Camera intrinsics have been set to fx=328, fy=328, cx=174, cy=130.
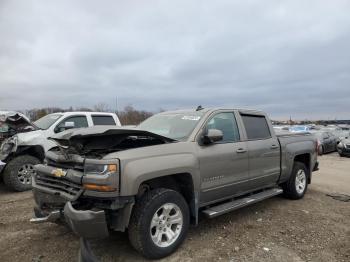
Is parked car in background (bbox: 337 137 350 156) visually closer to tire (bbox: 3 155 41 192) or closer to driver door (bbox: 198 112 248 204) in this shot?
driver door (bbox: 198 112 248 204)

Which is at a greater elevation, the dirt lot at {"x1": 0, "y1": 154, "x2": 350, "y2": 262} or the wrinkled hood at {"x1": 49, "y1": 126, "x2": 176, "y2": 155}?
the wrinkled hood at {"x1": 49, "y1": 126, "x2": 176, "y2": 155}

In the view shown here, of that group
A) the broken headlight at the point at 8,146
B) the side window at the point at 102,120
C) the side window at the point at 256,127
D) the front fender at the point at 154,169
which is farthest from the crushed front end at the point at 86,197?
the side window at the point at 102,120

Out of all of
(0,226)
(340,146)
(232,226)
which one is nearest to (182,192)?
(232,226)

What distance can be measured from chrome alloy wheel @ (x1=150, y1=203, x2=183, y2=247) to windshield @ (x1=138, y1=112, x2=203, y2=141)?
1038 millimetres

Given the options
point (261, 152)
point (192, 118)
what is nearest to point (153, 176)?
point (192, 118)

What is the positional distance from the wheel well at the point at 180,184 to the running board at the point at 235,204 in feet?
1.07

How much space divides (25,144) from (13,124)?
898 millimetres

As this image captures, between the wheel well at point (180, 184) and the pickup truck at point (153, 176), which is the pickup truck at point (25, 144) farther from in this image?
the wheel well at point (180, 184)

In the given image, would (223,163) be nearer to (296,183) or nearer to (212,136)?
(212,136)

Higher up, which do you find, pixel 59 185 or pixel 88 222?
pixel 59 185

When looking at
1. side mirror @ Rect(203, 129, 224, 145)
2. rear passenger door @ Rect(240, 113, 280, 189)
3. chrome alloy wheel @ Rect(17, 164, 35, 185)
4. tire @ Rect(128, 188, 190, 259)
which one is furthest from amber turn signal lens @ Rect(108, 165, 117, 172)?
chrome alloy wheel @ Rect(17, 164, 35, 185)

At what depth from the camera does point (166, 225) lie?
4.12m

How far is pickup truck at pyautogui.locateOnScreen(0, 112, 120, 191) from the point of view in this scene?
7.62 m

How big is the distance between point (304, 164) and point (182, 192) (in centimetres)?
384
